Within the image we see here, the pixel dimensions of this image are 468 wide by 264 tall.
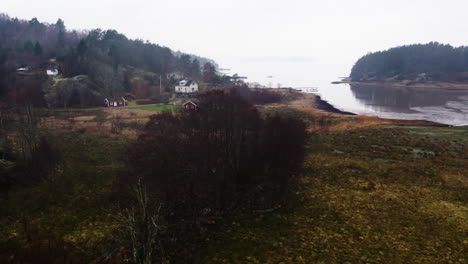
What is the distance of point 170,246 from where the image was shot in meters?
10.6

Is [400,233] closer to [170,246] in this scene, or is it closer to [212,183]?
[212,183]

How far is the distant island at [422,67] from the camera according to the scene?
150 meters

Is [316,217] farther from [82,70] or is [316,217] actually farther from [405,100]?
[405,100]

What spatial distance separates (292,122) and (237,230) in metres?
7.46

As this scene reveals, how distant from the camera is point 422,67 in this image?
16462 centimetres

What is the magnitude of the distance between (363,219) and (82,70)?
76489mm

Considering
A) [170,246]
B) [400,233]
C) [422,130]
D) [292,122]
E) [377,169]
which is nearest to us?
[170,246]

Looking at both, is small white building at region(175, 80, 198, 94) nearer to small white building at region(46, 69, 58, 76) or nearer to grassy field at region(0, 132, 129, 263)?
small white building at region(46, 69, 58, 76)

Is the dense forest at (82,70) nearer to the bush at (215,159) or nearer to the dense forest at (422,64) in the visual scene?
the bush at (215,159)

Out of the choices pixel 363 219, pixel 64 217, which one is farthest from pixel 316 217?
pixel 64 217

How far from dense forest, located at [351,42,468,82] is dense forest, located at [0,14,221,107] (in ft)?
422

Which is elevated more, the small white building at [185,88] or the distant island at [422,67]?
the distant island at [422,67]

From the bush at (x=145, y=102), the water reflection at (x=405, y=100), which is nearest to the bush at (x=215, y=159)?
the bush at (x=145, y=102)

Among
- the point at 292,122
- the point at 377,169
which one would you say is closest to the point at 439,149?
the point at 377,169
